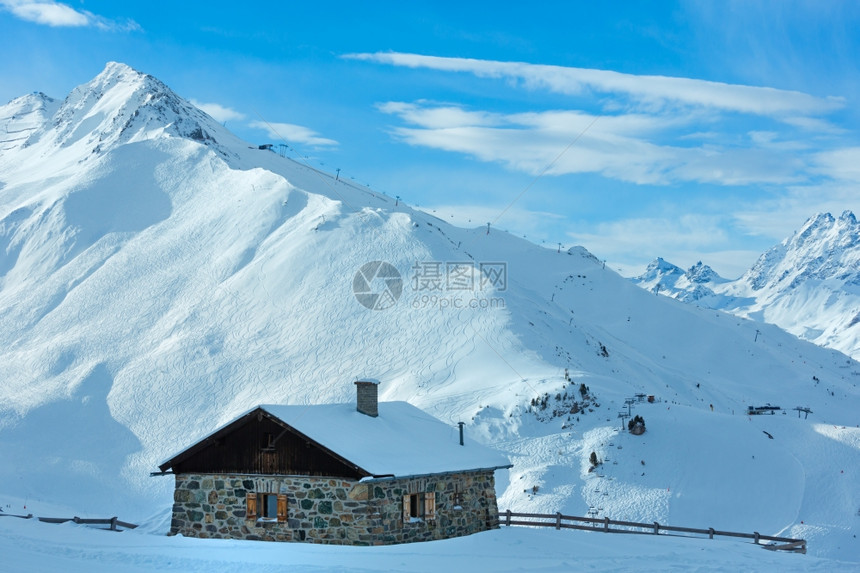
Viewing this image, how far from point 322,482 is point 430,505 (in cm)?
357

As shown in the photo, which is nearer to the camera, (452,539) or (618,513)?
(452,539)

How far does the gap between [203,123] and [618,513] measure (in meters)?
115

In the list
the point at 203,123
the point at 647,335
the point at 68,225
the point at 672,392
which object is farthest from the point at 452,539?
the point at 203,123

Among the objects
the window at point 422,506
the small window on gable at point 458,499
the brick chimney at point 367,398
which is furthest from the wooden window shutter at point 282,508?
the small window on gable at point 458,499

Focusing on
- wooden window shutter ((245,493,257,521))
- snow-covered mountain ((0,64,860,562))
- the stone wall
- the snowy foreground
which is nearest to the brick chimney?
the stone wall

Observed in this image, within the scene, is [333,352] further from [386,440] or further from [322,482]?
[322,482]

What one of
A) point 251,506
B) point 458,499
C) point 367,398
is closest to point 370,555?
point 251,506

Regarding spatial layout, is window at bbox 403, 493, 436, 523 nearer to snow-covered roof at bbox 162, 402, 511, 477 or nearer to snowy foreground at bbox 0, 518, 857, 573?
snow-covered roof at bbox 162, 402, 511, 477

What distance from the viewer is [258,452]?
2561 cm

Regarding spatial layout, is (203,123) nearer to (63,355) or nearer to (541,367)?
(63,355)

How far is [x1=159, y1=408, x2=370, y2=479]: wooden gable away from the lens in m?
24.6

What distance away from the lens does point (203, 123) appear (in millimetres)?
137500

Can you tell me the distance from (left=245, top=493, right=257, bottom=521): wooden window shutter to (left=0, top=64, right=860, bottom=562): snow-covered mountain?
18.1 meters

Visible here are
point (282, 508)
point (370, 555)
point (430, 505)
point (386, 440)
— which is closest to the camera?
point (370, 555)
